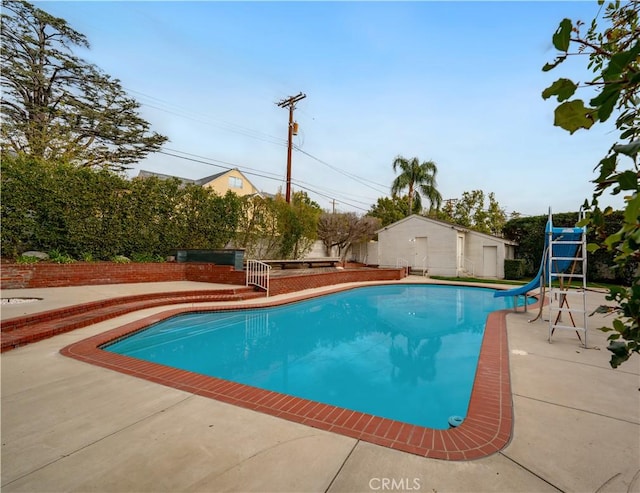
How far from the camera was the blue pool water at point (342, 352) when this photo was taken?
4168 millimetres

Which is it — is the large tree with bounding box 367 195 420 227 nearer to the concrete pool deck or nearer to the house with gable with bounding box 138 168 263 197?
the house with gable with bounding box 138 168 263 197

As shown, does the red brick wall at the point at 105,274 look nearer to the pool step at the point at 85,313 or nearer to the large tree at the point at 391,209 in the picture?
the pool step at the point at 85,313

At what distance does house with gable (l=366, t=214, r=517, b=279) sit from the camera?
60.6 feet

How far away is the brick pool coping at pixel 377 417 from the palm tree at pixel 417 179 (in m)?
22.4

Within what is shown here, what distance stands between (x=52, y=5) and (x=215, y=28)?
11.9 metres

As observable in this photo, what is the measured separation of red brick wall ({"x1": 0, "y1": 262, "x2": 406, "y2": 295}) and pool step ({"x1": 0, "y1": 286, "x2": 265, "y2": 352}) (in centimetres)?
148

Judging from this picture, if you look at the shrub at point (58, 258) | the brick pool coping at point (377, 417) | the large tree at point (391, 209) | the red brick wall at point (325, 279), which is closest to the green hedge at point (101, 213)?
the shrub at point (58, 258)

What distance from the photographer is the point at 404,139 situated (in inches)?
924

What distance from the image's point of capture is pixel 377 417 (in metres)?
2.93

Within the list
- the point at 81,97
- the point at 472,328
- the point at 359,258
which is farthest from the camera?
the point at 359,258

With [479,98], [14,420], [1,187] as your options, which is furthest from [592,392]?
[1,187]

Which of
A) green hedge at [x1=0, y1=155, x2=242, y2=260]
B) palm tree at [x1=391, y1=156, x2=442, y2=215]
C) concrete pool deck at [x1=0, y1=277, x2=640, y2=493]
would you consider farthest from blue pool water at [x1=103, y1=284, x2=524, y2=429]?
palm tree at [x1=391, y1=156, x2=442, y2=215]

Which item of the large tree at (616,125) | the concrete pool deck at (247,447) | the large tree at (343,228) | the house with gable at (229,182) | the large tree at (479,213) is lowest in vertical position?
the concrete pool deck at (247,447)

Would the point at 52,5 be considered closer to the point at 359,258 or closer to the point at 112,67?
the point at 112,67
